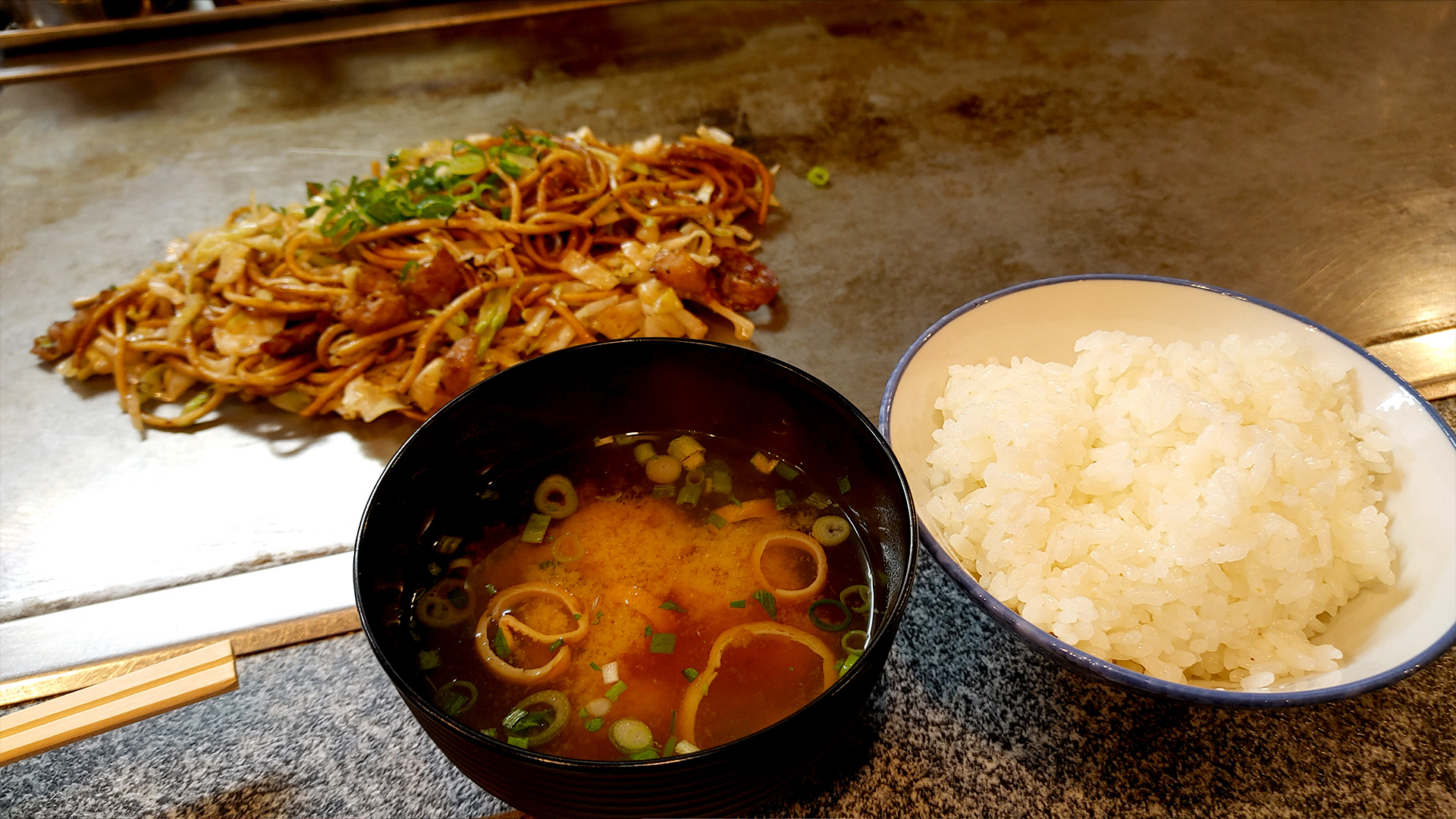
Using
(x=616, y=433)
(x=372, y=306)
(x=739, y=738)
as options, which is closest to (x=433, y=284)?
(x=372, y=306)

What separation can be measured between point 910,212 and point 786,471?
1.60 metres

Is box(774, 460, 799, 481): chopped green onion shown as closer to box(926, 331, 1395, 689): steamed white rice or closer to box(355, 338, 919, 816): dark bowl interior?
box(355, 338, 919, 816): dark bowl interior

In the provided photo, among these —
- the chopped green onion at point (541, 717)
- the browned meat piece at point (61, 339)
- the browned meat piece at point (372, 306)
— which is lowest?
the browned meat piece at point (61, 339)

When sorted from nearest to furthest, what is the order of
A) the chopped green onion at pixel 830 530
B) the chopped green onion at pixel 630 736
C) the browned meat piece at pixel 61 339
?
the chopped green onion at pixel 630 736 → the chopped green onion at pixel 830 530 → the browned meat piece at pixel 61 339

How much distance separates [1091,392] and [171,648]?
191 cm

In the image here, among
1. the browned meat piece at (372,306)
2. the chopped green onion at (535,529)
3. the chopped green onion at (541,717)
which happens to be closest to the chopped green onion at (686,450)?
the chopped green onion at (535,529)

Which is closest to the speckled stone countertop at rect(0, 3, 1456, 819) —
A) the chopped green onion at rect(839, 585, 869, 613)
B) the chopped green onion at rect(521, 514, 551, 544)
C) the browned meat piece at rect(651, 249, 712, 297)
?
the chopped green onion at rect(839, 585, 869, 613)

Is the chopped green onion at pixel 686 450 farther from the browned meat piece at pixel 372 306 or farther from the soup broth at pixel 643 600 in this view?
the browned meat piece at pixel 372 306

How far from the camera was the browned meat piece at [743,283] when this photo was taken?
2.44 meters

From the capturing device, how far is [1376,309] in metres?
2.35

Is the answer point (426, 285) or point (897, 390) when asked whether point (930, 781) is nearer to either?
point (897, 390)

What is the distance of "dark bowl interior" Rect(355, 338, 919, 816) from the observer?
1002 mm

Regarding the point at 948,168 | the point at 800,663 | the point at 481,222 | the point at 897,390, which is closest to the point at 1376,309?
the point at 948,168

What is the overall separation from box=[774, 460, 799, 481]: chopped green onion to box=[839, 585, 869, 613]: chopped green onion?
0.26 m
